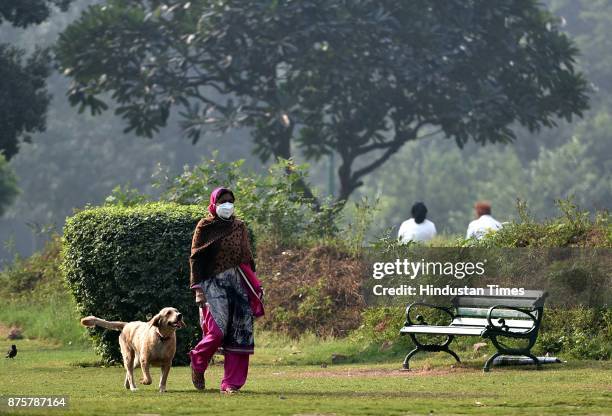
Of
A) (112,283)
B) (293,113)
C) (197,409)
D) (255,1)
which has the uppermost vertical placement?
(255,1)

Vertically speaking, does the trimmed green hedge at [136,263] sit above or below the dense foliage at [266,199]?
below

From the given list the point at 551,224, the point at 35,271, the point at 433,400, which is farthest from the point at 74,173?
the point at 433,400

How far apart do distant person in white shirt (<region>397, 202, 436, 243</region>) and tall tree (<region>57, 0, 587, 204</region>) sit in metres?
11.5

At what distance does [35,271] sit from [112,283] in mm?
9604

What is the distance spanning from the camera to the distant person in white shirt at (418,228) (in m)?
21.3

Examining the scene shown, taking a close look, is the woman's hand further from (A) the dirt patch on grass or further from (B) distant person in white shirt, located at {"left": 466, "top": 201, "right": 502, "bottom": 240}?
(B) distant person in white shirt, located at {"left": 466, "top": 201, "right": 502, "bottom": 240}

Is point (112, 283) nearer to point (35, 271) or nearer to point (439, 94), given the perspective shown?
point (35, 271)

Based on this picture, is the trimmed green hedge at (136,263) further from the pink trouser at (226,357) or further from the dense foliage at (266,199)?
the dense foliage at (266,199)

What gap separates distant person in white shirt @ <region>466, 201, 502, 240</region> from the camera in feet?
64.8

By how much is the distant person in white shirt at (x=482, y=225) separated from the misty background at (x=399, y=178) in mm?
44513

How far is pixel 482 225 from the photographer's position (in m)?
20.7

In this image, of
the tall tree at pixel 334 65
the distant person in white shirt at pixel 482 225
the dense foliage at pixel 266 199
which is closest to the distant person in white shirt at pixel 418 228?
the distant person in white shirt at pixel 482 225

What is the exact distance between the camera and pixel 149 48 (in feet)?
110

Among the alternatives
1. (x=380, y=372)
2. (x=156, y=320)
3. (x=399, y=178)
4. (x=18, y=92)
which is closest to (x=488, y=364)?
(x=380, y=372)
